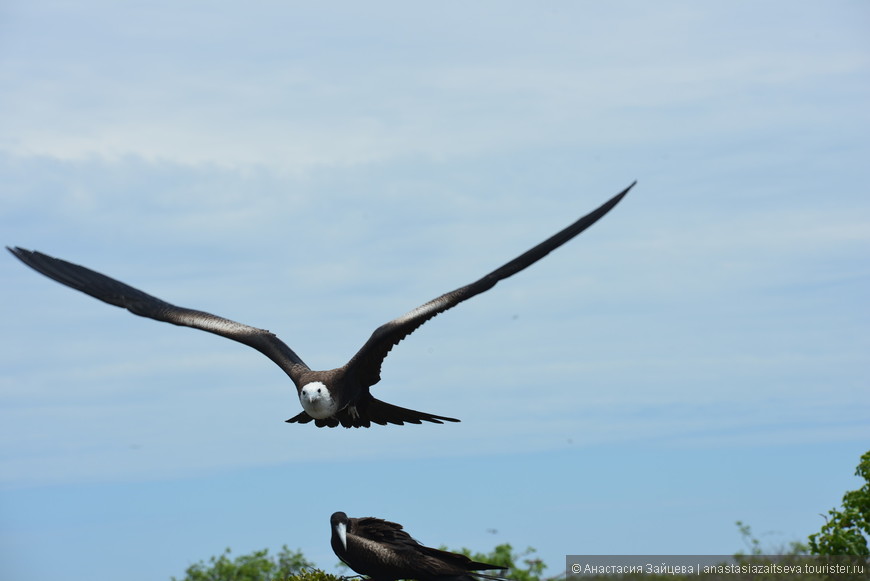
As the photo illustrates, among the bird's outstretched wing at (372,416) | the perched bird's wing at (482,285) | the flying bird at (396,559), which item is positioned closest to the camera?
the flying bird at (396,559)

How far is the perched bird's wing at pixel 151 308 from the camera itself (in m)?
15.9

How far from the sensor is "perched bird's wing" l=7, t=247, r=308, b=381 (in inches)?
626

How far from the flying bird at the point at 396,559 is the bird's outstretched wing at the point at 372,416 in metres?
3.34

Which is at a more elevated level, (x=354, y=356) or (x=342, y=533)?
(x=354, y=356)

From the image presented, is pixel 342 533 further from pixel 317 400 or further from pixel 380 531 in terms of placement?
pixel 317 400

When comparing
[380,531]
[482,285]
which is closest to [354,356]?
[482,285]

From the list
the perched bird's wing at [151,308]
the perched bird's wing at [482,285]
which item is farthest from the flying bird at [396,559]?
the perched bird's wing at [151,308]

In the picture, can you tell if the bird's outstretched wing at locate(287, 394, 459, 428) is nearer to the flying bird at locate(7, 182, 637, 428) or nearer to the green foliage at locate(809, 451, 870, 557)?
the flying bird at locate(7, 182, 637, 428)

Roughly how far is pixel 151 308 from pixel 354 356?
369cm

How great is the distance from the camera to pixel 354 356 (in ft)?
49.1

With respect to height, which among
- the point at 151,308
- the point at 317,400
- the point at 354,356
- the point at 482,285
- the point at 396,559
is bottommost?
the point at 396,559

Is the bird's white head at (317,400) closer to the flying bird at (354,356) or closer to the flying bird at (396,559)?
the flying bird at (354,356)

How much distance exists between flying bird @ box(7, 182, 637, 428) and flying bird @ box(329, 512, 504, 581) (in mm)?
2845

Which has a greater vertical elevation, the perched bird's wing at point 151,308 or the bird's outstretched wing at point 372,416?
the perched bird's wing at point 151,308
